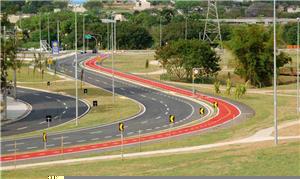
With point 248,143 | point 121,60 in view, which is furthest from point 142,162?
point 121,60

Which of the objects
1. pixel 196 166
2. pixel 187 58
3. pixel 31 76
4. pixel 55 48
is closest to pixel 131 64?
pixel 31 76

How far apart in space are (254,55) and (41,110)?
4334cm

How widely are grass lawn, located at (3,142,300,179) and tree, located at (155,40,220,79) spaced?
64783mm

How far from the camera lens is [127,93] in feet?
285

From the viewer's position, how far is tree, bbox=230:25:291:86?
104 m

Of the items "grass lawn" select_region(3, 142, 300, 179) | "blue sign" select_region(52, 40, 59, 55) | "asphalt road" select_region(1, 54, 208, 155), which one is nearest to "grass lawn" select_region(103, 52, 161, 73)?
"blue sign" select_region(52, 40, 59, 55)

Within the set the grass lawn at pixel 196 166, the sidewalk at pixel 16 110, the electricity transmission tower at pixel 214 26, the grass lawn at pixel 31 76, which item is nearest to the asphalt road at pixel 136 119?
the sidewalk at pixel 16 110

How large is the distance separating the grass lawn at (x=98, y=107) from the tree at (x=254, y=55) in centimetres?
2490

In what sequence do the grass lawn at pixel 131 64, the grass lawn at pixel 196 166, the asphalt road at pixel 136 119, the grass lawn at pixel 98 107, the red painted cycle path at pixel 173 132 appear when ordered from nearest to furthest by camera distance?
the grass lawn at pixel 196 166 → the red painted cycle path at pixel 173 132 → the asphalt road at pixel 136 119 → the grass lawn at pixel 98 107 → the grass lawn at pixel 131 64

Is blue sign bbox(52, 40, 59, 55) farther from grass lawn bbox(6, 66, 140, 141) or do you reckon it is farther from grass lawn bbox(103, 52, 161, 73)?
grass lawn bbox(6, 66, 140, 141)

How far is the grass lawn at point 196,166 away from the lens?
30109 mm

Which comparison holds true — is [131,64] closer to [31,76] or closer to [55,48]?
[31,76]

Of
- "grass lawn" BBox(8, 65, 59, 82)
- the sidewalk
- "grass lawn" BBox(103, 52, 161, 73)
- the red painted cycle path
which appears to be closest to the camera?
the red painted cycle path

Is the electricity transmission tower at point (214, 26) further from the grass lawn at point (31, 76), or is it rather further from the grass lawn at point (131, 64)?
the grass lawn at point (31, 76)
